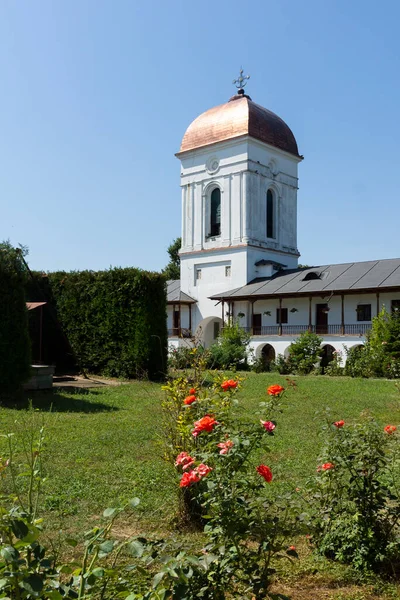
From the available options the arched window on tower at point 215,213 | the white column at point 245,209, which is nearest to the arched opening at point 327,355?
the white column at point 245,209

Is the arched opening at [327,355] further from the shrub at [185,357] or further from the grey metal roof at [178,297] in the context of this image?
the shrub at [185,357]

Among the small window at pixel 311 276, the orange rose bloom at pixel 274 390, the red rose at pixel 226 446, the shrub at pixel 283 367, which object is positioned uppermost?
the small window at pixel 311 276

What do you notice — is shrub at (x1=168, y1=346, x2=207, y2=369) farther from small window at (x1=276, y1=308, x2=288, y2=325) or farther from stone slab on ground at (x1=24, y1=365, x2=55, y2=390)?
small window at (x1=276, y1=308, x2=288, y2=325)

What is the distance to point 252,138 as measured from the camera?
32.0 metres

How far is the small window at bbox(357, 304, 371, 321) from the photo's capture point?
26.6 metres

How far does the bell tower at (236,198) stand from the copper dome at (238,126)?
0.20 feet

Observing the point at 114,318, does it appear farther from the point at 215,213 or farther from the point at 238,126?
the point at 238,126

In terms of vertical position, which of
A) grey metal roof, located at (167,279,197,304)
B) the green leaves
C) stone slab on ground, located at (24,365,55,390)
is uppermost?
grey metal roof, located at (167,279,197,304)

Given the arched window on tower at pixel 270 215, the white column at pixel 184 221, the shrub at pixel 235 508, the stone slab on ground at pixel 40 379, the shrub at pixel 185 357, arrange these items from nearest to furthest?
the shrub at pixel 235 508
the shrub at pixel 185 357
the stone slab on ground at pixel 40 379
the arched window on tower at pixel 270 215
the white column at pixel 184 221

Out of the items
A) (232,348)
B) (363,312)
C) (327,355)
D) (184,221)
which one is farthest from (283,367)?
(184,221)

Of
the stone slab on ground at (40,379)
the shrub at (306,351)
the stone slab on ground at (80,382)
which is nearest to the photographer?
the stone slab on ground at (40,379)

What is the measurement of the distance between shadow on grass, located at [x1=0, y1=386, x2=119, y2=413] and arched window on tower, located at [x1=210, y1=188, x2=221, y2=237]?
22.9 m

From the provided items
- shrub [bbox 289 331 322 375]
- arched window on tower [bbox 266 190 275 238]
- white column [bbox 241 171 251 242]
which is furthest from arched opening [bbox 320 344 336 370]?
arched window on tower [bbox 266 190 275 238]

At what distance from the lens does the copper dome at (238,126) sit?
107 ft
